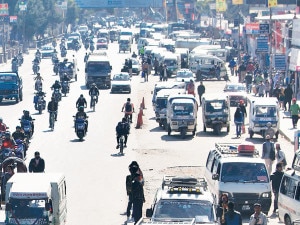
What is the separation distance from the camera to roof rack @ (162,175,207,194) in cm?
2481

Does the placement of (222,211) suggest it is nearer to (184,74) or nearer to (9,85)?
(9,85)

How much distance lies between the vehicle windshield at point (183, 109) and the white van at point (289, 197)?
21.8m

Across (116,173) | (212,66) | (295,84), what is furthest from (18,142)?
(212,66)

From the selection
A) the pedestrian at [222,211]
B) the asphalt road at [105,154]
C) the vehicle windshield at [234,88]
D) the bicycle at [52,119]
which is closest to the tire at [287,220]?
the asphalt road at [105,154]

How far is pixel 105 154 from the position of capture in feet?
140

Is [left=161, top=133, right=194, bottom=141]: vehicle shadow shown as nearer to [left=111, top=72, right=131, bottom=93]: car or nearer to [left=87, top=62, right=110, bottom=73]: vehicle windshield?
[left=111, top=72, right=131, bottom=93]: car

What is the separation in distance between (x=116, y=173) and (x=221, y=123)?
13.3 m

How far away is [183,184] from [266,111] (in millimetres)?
22894

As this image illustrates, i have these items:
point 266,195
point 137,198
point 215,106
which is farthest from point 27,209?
point 215,106

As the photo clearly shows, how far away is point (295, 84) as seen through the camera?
6688 centimetres

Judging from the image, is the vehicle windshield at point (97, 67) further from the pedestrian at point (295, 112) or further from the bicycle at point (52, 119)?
the pedestrian at point (295, 112)

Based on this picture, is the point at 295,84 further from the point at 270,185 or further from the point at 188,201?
the point at 188,201

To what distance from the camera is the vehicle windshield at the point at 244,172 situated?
2911 centimetres

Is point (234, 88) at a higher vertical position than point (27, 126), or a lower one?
lower
